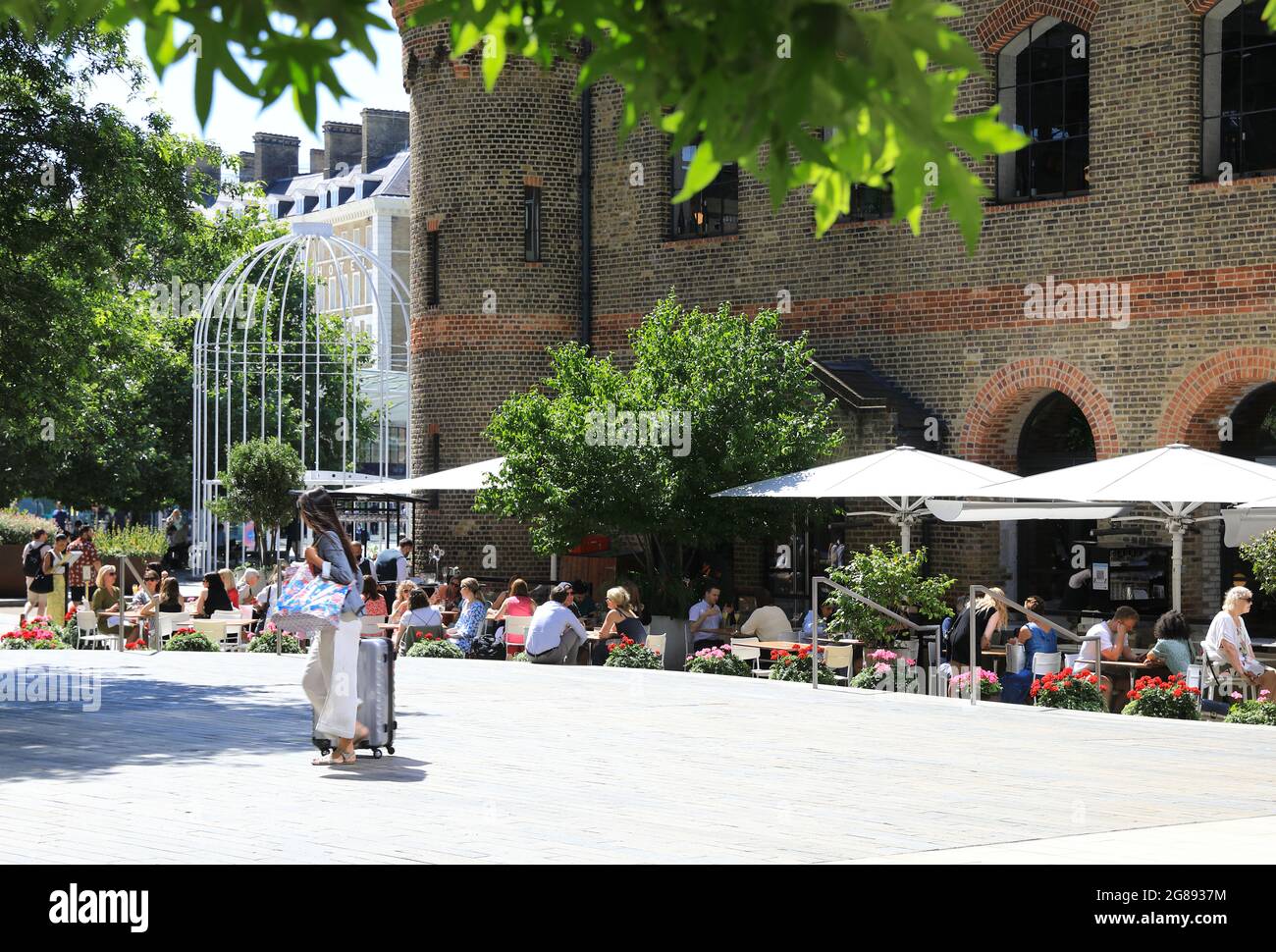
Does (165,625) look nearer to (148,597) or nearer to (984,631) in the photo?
(148,597)

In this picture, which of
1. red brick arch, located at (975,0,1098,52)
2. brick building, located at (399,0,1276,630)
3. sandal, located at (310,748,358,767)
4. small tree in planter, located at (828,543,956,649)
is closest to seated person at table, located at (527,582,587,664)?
small tree in planter, located at (828,543,956,649)

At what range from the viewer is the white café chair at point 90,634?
69.2ft

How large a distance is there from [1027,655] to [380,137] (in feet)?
219

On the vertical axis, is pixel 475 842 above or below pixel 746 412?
below

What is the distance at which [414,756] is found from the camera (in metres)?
11.7

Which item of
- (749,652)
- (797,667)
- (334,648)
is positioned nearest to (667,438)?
(749,652)

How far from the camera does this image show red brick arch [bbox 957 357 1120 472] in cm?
2223

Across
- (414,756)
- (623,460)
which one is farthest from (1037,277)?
(414,756)

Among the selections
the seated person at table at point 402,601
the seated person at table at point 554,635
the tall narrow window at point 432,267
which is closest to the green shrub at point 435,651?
the seated person at table at point 402,601

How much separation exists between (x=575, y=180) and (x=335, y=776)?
18378mm

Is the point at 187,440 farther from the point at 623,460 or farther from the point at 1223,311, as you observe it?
the point at 1223,311

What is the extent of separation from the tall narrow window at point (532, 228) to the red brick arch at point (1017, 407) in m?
7.73

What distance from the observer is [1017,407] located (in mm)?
23312

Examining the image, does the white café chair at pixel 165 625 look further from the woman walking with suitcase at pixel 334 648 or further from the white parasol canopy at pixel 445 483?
the woman walking with suitcase at pixel 334 648
